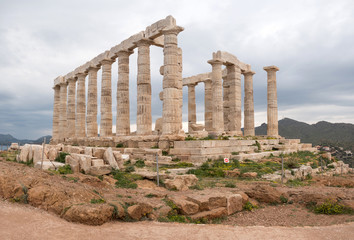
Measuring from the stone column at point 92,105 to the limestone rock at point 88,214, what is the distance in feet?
85.7

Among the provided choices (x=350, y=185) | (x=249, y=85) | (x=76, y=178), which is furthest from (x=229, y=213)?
(x=249, y=85)

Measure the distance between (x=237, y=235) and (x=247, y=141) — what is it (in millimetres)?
17671

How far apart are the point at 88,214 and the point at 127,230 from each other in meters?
0.94

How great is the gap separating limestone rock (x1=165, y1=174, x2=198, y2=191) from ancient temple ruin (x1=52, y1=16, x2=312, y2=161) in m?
8.19

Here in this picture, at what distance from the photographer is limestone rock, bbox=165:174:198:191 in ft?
34.2

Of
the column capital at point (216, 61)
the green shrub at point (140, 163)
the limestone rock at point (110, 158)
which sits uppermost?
the column capital at point (216, 61)

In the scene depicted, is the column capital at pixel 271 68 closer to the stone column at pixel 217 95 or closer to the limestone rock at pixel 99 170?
the stone column at pixel 217 95

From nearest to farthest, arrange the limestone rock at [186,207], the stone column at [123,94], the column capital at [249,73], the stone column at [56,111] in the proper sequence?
1. the limestone rock at [186,207]
2. the stone column at [123,94]
3. the column capital at [249,73]
4. the stone column at [56,111]

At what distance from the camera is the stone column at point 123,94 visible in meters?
26.2

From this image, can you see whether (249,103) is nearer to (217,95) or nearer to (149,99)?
(217,95)

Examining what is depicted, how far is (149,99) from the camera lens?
24234 millimetres

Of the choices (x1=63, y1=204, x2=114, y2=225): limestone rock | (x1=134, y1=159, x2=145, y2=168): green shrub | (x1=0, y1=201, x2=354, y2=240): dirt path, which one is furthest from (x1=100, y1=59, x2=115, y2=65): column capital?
(x1=63, y1=204, x2=114, y2=225): limestone rock

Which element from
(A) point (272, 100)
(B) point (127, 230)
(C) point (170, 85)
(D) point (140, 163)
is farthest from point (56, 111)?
(B) point (127, 230)

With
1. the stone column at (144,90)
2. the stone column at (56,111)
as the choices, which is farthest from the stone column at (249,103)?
the stone column at (56,111)
